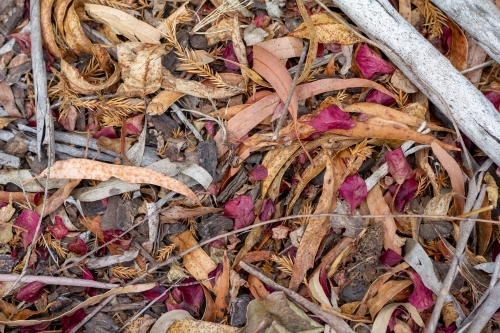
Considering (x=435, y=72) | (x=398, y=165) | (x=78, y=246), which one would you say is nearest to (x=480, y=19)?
(x=435, y=72)

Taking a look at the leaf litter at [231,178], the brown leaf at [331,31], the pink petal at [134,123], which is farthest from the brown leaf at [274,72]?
the pink petal at [134,123]

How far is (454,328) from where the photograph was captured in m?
1.42

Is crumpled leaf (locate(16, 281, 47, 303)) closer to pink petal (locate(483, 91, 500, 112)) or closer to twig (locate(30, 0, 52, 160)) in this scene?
twig (locate(30, 0, 52, 160))

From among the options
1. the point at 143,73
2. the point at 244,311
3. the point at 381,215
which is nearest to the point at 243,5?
the point at 143,73

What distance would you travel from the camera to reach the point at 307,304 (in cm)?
143

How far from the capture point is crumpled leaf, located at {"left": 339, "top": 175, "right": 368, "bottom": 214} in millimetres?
1443

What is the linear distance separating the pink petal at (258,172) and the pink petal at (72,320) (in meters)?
0.63

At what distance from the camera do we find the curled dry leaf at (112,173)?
1451mm

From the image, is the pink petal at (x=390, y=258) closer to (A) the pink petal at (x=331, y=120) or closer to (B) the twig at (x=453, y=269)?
(B) the twig at (x=453, y=269)

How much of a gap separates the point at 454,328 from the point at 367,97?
687 mm

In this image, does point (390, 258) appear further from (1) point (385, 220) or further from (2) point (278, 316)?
(2) point (278, 316)

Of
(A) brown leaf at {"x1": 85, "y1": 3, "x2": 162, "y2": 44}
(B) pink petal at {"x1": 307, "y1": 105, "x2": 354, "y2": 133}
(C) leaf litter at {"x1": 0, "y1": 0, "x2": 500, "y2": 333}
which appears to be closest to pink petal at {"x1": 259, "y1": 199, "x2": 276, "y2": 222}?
(C) leaf litter at {"x1": 0, "y1": 0, "x2": 500, "y2": 333}

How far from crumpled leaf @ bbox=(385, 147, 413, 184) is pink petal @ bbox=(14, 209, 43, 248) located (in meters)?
1.02

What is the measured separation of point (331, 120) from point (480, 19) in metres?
0.48
